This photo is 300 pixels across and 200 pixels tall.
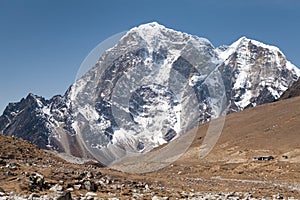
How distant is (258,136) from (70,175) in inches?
5218

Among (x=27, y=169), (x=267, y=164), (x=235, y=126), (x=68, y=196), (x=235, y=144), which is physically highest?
(x=235, y=126)

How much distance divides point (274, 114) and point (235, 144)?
35.2m

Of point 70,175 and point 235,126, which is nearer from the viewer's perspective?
point 70,175

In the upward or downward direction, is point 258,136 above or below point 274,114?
below

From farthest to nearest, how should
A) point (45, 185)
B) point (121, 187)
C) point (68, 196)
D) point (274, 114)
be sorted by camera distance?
1. point (274, 114)
2. point (121, 187)
3. point (45, 185)
4. point (68, 196)

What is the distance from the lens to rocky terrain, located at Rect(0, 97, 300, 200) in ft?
88.8

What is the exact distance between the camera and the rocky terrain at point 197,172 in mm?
27078

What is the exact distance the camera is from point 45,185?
26.2m

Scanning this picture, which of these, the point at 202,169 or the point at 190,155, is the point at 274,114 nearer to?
the point at 190,155

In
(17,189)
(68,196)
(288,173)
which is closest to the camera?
(68,196)

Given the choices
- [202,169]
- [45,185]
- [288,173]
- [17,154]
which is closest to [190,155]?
[202,169]

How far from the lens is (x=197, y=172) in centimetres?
10138

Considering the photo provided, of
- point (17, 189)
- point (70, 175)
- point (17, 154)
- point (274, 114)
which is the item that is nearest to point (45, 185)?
point (17, 189)

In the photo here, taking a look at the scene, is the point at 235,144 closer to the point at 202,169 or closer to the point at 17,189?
the point at 202,169
